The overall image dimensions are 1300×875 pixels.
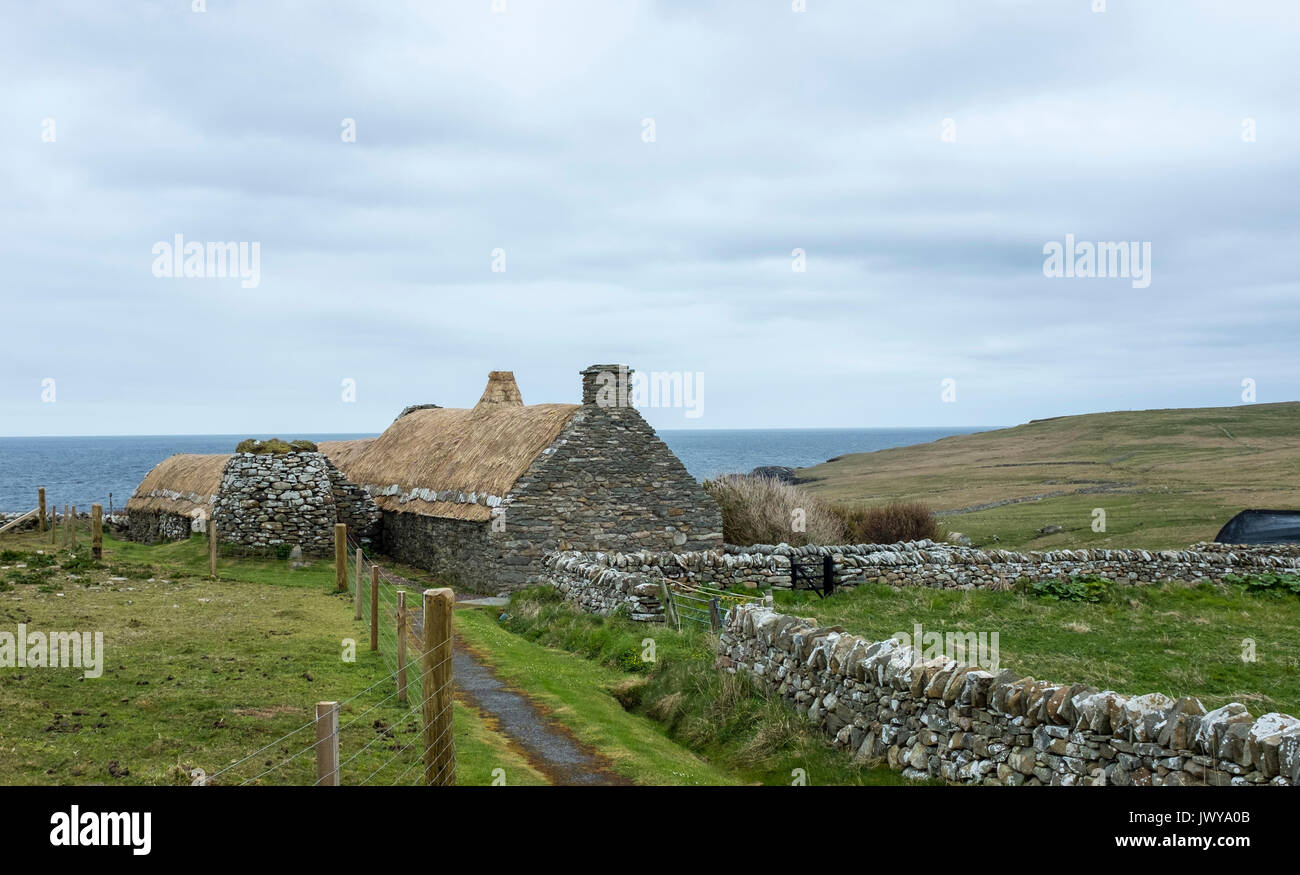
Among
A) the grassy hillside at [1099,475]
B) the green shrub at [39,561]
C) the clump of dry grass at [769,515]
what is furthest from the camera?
the grassy hillside at [1099,475]

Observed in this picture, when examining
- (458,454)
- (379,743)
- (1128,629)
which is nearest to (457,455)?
(458,454)

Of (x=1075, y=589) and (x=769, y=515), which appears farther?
(x=769, y=515)

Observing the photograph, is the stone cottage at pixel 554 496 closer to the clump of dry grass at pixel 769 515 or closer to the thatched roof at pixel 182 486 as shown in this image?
the clump of dry grass at pixel 769 515

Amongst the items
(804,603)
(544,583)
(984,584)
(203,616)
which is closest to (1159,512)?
(984,584)

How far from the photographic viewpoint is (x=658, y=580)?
20.2m

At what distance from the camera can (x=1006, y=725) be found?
29.6 ft

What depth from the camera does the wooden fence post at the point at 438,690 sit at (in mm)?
8477

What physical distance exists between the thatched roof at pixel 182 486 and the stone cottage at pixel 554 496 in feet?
28.4

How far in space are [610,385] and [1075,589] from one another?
13.0 m

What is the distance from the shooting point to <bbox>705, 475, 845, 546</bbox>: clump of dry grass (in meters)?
33.1

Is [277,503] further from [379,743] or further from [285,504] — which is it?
[379,743]

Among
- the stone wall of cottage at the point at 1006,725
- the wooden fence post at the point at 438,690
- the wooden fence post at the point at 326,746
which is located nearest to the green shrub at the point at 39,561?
the wooden fence post at the point at 438,690

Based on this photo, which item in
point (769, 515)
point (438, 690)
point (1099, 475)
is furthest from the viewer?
point (1099, 475)
